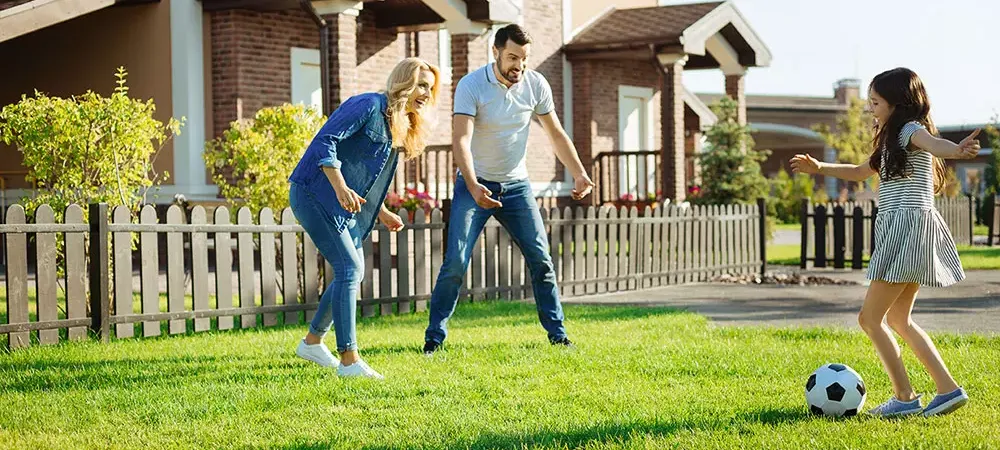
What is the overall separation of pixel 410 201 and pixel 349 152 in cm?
976

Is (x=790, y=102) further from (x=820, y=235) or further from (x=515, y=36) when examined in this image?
(x=515, y=36)

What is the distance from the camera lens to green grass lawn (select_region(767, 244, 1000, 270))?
57.8 feet

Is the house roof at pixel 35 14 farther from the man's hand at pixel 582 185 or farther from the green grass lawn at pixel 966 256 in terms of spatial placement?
the green grass lawn at pixel 966 256

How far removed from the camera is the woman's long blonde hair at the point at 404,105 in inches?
267

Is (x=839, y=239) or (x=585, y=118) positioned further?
(x=585, y=118)

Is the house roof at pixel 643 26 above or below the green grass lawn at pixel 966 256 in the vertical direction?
above

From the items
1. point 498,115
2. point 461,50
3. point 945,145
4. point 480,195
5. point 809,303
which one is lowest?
point 809,303

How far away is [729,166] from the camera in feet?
71.7

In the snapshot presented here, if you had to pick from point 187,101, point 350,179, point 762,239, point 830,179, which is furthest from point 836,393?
point 830,179

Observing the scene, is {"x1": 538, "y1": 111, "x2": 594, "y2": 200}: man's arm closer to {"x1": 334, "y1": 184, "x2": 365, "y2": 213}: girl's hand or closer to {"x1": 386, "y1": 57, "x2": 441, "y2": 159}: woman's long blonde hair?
{"x1": 386, "y1": 57, "x2": 441, "y2": 159}: woman's long blonde hair

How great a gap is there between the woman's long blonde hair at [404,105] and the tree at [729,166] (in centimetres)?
1510

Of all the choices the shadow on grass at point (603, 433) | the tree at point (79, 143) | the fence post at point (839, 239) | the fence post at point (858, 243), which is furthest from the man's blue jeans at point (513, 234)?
the fence post at point (839, 239)

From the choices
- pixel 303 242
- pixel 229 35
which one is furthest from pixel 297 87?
pixel 303 242

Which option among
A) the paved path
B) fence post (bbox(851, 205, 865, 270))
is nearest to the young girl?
the paved path
